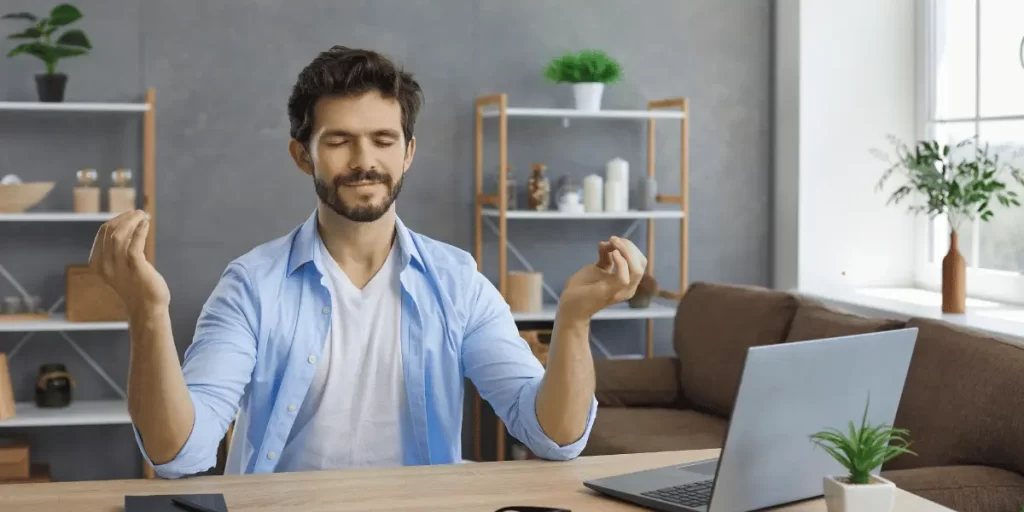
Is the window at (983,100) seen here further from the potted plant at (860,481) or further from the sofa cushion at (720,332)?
the potted plant at (860,481)

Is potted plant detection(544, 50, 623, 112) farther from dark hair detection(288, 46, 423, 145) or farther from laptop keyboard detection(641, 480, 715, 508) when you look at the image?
laptop keyboard detection(641, 480, 715, 508)

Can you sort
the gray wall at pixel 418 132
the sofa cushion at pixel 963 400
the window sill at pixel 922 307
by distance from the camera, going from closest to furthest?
the sofa cushion at pixel 963 400, the window sill at pixel 922 307, the gray wall at pixel 418 132

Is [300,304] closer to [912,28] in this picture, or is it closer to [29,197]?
[29,197]

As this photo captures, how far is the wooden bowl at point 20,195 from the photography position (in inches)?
157

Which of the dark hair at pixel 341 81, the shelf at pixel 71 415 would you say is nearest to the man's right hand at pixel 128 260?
the dark hair at pixel 341 81

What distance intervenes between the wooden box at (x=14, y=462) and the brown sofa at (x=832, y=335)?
1894 mm

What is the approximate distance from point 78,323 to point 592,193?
6.17 feet

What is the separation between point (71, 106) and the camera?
3984mm

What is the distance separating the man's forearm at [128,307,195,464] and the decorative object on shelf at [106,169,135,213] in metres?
2.54

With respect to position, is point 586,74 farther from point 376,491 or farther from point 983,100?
point 376,491

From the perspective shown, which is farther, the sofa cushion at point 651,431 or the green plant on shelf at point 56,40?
the green plant on shelf at point 56,40

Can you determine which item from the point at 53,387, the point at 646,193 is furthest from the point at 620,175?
the point at 53,387

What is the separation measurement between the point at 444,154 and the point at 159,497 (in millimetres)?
3089

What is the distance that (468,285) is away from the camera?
2.23m
